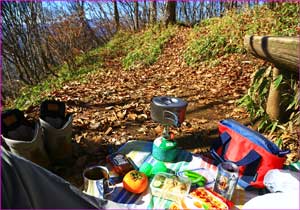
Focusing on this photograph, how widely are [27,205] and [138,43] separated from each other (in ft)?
24.0

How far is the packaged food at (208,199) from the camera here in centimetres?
154

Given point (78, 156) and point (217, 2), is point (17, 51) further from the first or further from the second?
point (217, 2)

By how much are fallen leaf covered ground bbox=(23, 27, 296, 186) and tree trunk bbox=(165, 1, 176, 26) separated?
118 inches

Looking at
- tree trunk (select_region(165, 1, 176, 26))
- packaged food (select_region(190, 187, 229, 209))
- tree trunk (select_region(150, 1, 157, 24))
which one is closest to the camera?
packaged food (select_region(190, 187, 229, 209))

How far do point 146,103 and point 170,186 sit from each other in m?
1.88

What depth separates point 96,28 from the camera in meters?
11.8

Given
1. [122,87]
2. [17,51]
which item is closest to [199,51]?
[122,87]

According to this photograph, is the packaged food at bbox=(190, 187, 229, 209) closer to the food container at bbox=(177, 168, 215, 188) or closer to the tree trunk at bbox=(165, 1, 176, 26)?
the food container at bbox=(177, 168, 215, 188)

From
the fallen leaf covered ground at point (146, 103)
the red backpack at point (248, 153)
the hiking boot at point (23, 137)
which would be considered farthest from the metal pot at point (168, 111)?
the hiking boot at point (23, 137)

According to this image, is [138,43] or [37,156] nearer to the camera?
[37,156]

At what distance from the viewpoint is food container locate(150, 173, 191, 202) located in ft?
5.48

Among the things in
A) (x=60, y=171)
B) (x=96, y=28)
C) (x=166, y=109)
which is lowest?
(x=60, y=171)

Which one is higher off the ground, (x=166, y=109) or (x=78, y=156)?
(x=166, y=109)

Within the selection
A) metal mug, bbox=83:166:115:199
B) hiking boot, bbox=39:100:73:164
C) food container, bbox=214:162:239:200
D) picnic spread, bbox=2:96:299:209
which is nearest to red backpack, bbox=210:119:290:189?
picnic spread, bbox=2:96:299:209
